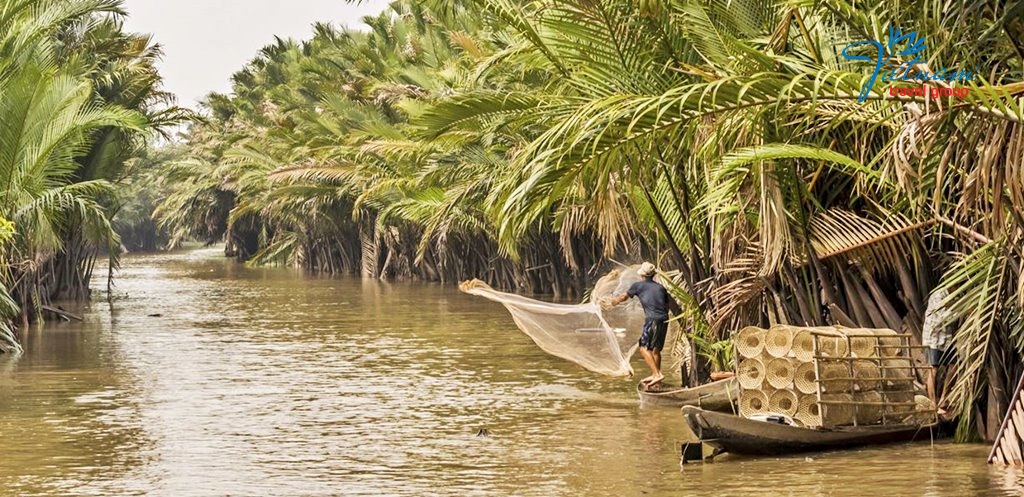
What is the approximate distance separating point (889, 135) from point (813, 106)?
3.40 m

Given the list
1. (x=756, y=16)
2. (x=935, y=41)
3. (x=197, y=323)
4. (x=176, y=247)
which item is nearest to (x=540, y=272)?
(x=197, y=323)

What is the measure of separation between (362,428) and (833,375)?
15.2 ft

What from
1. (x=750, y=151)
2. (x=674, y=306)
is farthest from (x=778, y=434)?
(x=674, y=306)

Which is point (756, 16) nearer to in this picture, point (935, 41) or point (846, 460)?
point (935, 41)

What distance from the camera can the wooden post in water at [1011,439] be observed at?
10219 mm

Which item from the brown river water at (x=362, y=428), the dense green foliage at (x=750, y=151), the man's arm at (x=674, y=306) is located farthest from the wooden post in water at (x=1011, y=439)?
the man's arm at (x=674, y=306)

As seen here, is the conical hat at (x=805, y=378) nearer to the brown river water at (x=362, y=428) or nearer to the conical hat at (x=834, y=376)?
the conical hat at (x=834, y=376)

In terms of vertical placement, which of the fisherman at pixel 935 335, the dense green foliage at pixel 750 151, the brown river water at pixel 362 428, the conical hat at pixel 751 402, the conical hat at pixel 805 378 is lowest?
the brown river water at pixel 362 428

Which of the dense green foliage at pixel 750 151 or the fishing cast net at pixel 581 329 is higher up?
the dense green foliage at pixel 750 151

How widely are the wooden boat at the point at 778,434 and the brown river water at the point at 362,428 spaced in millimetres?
113

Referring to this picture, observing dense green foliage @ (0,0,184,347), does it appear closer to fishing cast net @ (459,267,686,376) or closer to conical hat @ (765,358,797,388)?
fishing cast net @ (459,267,686,376)

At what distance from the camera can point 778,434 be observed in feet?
36.9

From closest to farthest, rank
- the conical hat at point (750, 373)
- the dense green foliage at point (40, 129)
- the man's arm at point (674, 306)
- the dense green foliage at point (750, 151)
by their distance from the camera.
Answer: the dense green foliage at point (750, 151)
the conical hat at point (750, 373)
the man's arm at point (674, 306)
the dense green foliage at point (40, 129)

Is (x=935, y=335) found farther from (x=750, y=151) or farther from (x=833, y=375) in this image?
(x=750, y=151)
